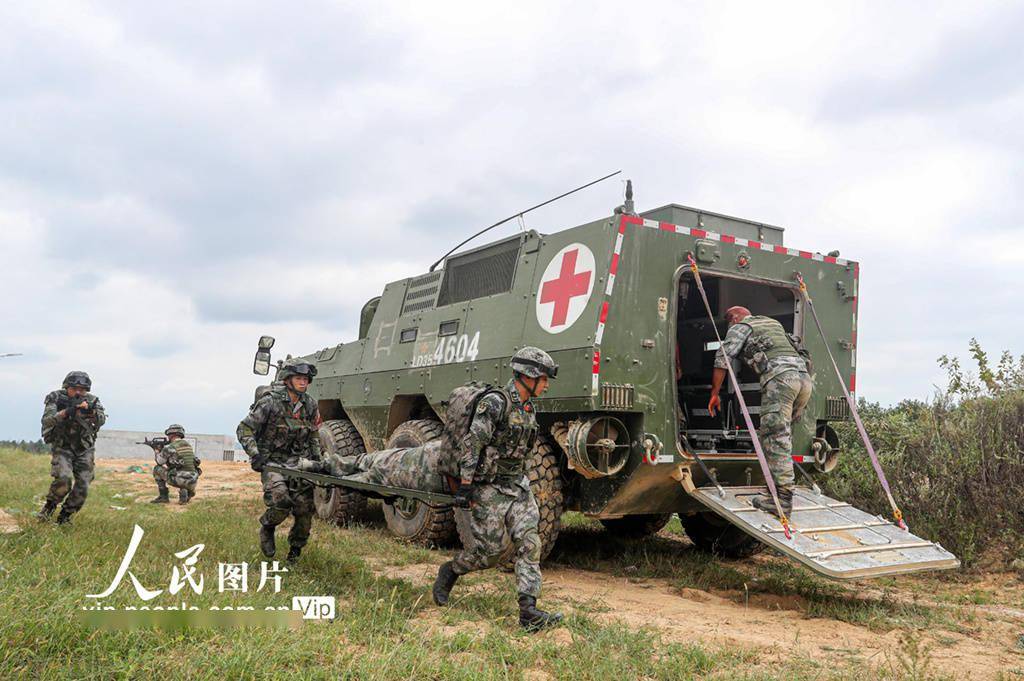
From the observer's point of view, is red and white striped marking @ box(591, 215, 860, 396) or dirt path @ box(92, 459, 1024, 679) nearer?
dirt path @ box(92, 459, 1024, 679)

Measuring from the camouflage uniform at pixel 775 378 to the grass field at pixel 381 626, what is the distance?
3.53ft

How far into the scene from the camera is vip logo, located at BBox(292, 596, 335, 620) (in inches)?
185

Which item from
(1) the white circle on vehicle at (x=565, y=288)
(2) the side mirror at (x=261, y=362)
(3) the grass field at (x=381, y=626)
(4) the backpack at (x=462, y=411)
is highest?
(1) the white circle on vehicle at (x=565, y=288)

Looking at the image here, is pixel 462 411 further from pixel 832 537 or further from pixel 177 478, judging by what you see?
pixel 177 478

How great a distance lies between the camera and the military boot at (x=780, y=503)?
6.35m

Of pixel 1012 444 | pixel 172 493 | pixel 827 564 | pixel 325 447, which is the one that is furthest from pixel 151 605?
pixel 172 493

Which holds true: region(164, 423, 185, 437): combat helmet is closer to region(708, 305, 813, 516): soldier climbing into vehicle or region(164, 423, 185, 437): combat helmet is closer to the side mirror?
the side mirror

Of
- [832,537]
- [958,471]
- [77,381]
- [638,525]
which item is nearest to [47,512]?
[77,381]

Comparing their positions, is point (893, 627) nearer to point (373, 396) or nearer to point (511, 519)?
point (511, 519)

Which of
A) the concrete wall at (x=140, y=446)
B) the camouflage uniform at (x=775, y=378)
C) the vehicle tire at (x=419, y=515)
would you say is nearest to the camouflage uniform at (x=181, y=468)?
the vehicle tire at (x=419, y=515)

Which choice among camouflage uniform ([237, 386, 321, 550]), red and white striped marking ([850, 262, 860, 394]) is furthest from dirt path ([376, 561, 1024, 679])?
red and white striped marking ([850, 262, 860, 394])

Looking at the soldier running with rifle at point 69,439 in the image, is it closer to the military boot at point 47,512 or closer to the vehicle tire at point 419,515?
the military boot at point 47,512

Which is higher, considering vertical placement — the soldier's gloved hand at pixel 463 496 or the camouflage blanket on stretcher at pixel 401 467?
the camouflage blanket on stretcher at pixel 401 467

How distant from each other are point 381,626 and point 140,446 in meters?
27.2
